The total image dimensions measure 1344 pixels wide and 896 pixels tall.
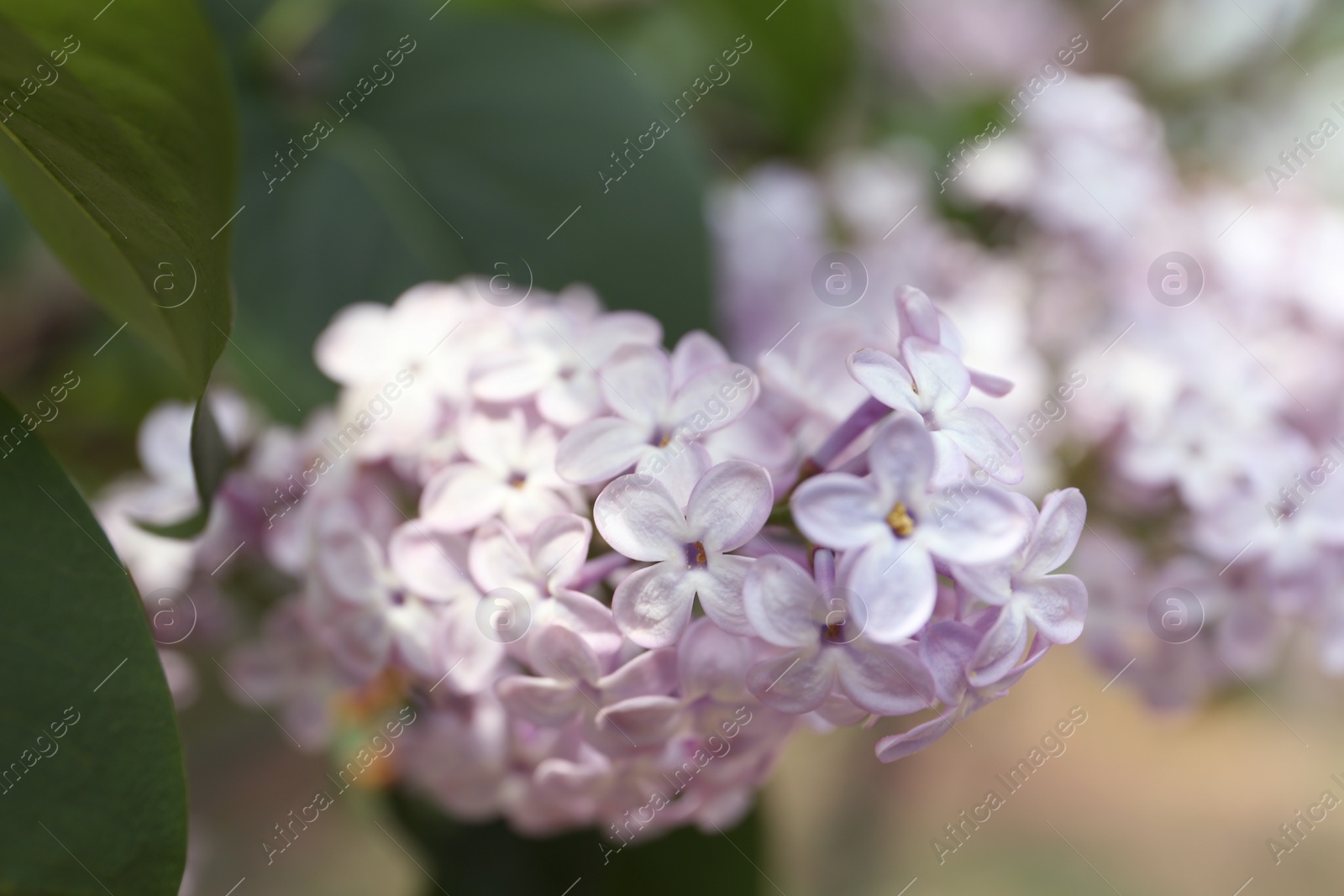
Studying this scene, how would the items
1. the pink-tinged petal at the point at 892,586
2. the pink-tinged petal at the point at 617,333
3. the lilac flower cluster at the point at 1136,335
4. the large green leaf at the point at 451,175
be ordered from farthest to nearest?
the large green leaf at the point at 451,175 < the lilac flower cluster at the point at 1136,335 < the pink-tinged petal at the point at 617,333 < the pink-tinged petal at the point at 892,586

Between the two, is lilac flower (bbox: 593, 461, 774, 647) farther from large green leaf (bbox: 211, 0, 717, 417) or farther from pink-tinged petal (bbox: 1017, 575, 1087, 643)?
large green leaf (bbox: 211, 0, 717, 417)

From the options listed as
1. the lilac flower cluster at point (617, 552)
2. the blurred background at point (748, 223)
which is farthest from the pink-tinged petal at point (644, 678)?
the blurred background at point (748, 223)

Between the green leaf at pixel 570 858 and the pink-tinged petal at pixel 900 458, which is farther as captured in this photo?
the green leaf at pixel 570 858

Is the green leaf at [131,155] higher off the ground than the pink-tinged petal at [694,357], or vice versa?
the green leaf at [131,155]

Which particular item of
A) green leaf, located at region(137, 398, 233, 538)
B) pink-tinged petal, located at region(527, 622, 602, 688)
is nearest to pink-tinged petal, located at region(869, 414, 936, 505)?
pink-tinged petal, located at region(527, 622, 602, 688)

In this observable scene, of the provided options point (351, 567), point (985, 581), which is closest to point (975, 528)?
point (985, 581)

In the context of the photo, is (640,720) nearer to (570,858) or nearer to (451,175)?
(570,858)

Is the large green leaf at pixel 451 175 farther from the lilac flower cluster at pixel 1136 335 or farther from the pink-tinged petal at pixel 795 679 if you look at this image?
the pink-tinged petal at pixel 795 679
